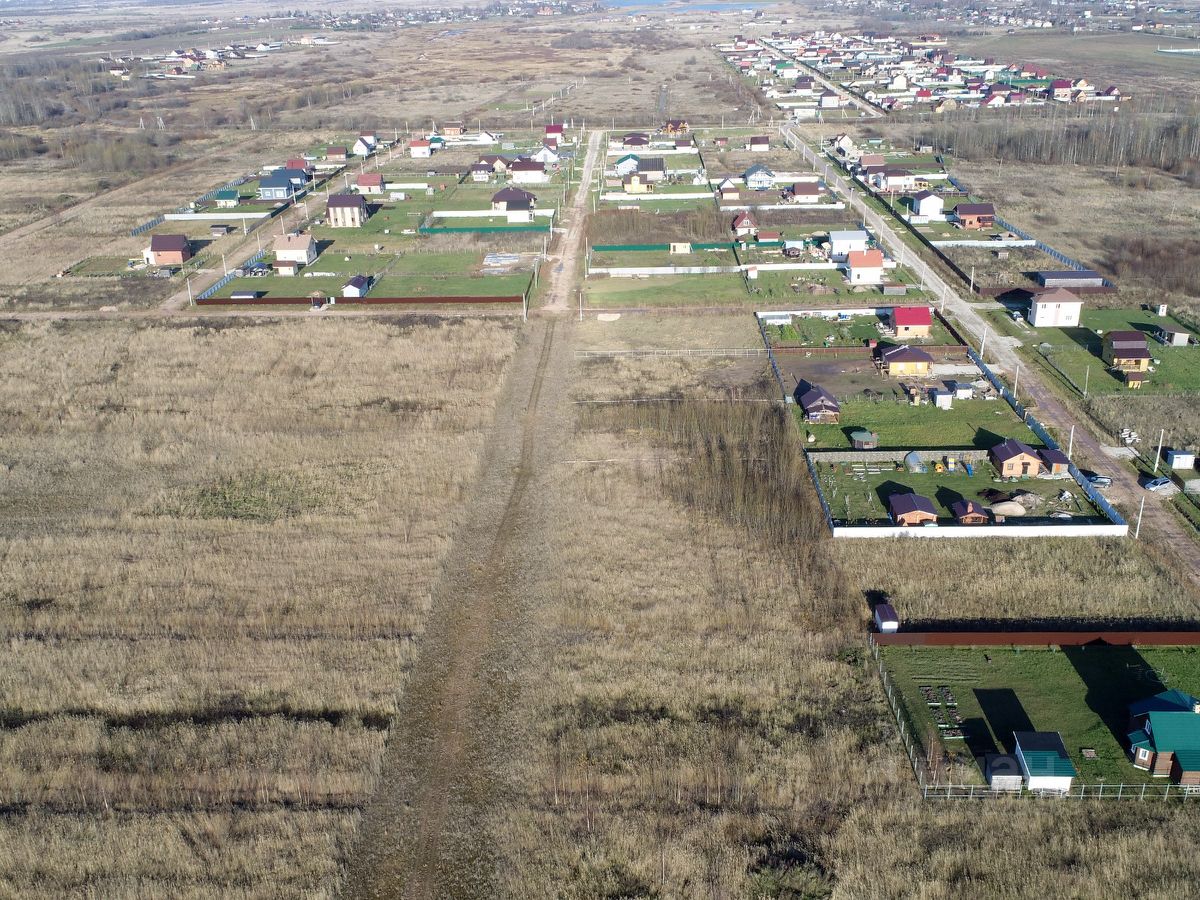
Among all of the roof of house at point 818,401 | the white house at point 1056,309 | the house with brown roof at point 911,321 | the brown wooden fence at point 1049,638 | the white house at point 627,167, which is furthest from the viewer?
the white house at point 627,167

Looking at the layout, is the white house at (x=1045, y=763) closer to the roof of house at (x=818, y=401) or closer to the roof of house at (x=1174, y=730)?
the roof of house at (x=1174, y=730)

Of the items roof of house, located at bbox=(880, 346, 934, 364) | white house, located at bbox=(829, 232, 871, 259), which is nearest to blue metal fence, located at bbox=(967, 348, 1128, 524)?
roof of house, located at bbox=(880, 346, 934, 364)

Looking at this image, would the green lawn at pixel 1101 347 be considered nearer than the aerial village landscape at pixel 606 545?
No

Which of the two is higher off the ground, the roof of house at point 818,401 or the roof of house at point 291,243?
the roof of house at point 291,243

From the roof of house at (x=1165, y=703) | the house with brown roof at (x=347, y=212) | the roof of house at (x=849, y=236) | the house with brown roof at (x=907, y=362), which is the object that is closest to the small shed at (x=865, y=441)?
the house with brown roof at (x=907, y=362)

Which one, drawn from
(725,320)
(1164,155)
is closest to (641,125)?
(1164,155)

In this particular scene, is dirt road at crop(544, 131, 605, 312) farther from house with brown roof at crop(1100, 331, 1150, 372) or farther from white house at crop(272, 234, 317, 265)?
house with brown roof at crop(1100, 331, 1150, 372)
